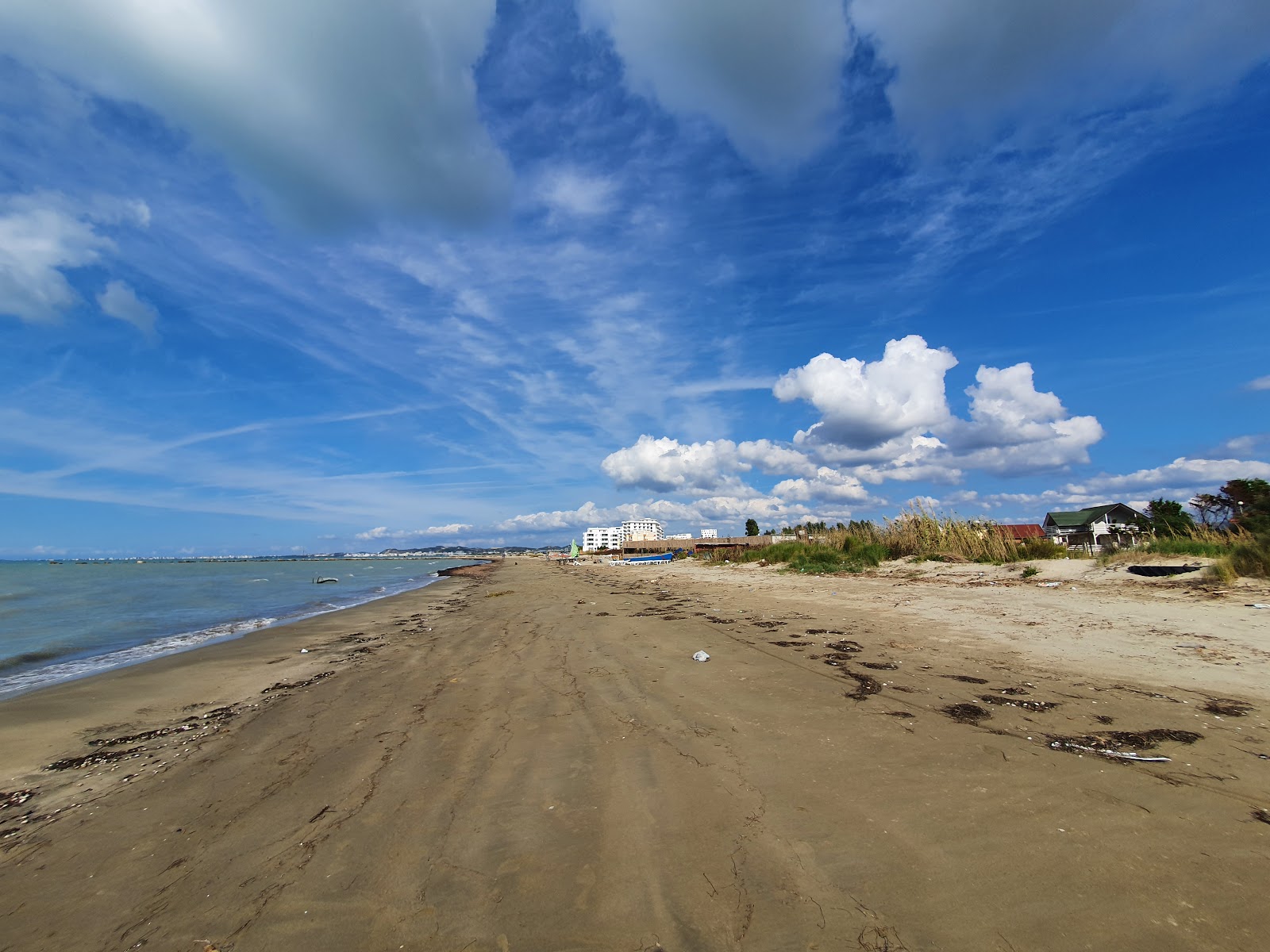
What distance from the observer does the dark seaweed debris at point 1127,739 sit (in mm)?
4637

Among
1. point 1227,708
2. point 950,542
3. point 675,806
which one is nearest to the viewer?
point 675,806

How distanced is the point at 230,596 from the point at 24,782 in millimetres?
30176

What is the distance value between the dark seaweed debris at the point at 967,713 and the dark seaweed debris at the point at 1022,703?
1.05 ft

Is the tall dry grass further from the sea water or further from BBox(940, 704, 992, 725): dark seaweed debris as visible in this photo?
the sea water

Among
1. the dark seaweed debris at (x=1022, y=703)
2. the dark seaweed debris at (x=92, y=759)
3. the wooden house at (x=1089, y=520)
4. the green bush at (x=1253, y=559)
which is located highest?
the wooden house at (x=1089, y=520)

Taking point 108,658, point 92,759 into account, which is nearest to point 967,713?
point 92,759

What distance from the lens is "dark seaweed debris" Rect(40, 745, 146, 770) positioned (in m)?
5.80

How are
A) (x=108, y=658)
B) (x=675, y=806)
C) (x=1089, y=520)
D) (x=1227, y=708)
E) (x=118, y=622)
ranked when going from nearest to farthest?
(x=675, y=806), (x=1227, y=708), (x=108, y=658), (x=118, y=622), (x=1089, y=520)

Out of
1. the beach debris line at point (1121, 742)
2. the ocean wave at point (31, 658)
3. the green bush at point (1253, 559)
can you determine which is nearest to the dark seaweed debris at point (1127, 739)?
the beach debris line at point (1121, 742)

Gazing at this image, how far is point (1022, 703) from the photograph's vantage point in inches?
232

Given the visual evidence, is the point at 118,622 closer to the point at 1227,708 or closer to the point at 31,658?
the point at 31,658

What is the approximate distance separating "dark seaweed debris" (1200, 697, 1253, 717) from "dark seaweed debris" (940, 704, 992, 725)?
1.98 m

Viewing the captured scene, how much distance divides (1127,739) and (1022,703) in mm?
1140

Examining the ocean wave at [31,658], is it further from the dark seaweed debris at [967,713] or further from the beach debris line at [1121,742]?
the beach debris line at [1121,742]
